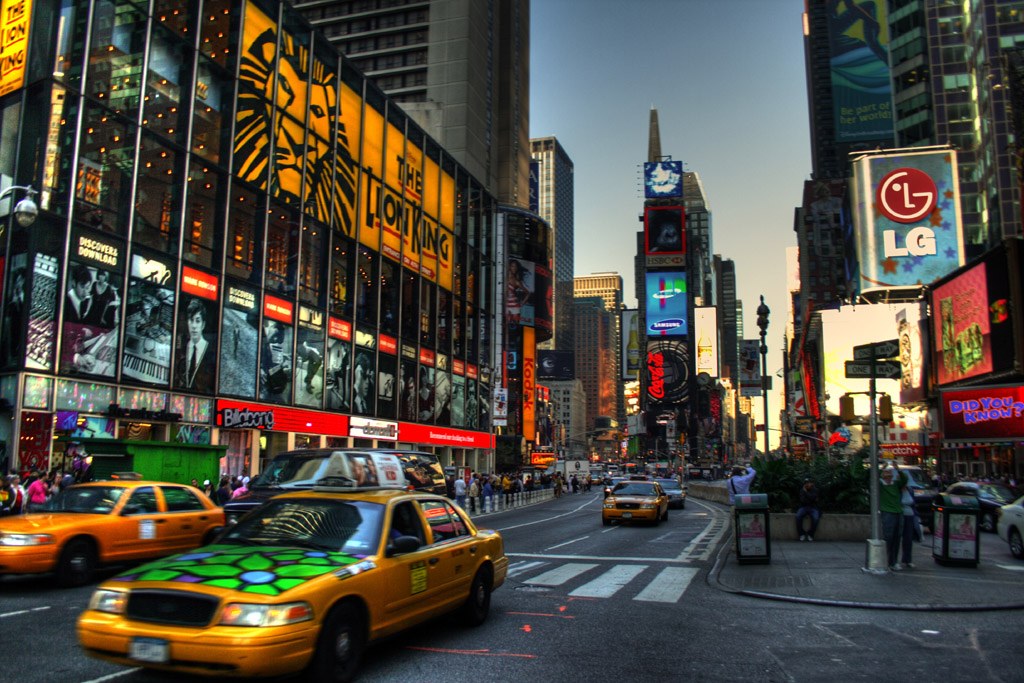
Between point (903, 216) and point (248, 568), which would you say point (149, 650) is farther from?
point (903, 216)

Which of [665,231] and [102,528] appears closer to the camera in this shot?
[102,528]

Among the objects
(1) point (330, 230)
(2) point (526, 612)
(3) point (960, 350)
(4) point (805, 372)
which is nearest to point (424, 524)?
(2) point (526, 612)

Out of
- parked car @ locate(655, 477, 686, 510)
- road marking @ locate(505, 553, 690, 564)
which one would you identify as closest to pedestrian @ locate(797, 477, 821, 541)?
road marking @ locate(505, 553, 690, 564)

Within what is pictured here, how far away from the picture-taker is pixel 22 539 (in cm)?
1008

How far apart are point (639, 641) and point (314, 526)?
354 centimetres

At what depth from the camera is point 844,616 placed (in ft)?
31.3

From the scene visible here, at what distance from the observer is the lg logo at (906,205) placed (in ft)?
270

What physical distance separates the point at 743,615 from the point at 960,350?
48.7 metres

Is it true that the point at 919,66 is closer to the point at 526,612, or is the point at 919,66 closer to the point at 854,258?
the point at 854,258

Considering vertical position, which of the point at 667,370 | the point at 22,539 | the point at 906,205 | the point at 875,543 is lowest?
the point at 875,543

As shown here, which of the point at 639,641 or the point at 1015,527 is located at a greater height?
the point at 1015,527

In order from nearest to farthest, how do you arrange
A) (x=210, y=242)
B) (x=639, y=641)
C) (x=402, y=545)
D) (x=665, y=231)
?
(x=402, y=545), (x=639, y=641), (x=210, y=242), (x=665, y=231)

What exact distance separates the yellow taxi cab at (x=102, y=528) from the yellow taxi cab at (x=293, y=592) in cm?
469

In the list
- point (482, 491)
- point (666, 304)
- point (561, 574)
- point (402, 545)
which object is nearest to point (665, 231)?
point (666, 304)
